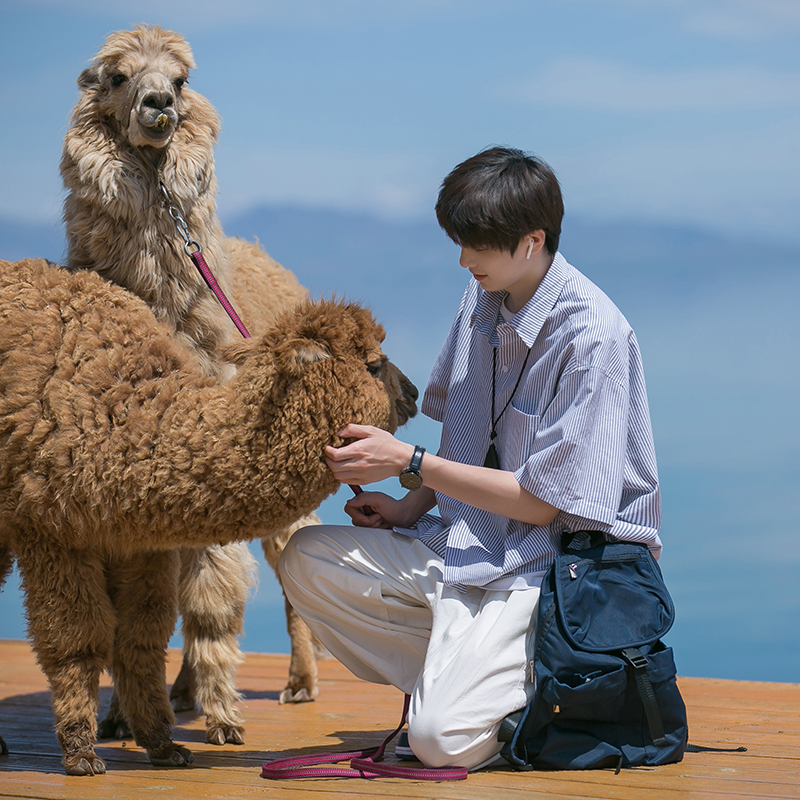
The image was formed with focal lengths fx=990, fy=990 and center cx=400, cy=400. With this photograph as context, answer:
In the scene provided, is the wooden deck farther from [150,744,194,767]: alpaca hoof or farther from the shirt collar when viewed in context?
the shirt collar

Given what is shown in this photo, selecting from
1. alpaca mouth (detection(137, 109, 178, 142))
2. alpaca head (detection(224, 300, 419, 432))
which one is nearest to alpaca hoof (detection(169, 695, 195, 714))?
alpaca head (detection(224, 300, 419, 432))

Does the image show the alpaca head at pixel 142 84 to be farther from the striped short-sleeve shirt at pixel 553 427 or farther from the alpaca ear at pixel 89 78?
the striped short-sleeve shirt at pixel 553 427

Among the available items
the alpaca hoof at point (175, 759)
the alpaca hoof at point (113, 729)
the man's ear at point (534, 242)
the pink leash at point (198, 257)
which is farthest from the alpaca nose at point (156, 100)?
the alpaca hoof at point (113, 729)

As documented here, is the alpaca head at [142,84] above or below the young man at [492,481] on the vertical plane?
above

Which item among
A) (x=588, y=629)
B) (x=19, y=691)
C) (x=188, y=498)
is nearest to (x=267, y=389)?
(x=188, y=498)

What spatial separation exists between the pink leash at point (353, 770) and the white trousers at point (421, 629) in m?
0.05

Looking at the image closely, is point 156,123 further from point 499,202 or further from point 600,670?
point 600,670

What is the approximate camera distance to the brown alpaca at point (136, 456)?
257 centimetres

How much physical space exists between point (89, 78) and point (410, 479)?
187 centimetres

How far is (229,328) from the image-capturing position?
356 cm

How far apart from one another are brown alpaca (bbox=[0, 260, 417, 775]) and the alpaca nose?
701 mm

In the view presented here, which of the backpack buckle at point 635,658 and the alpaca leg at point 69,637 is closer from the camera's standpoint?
the backpack buckle at point 635,658

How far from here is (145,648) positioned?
115 inches

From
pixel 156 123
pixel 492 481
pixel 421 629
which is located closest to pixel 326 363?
pixel 492 481
